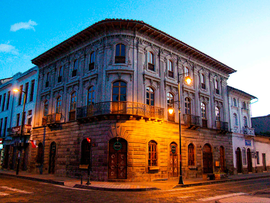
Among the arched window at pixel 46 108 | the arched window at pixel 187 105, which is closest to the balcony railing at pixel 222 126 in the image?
the arched window at pixel 187 105

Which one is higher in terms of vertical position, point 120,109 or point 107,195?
point 120,109

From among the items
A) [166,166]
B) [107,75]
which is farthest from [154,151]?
[107,75]

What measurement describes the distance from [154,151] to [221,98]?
14519mm

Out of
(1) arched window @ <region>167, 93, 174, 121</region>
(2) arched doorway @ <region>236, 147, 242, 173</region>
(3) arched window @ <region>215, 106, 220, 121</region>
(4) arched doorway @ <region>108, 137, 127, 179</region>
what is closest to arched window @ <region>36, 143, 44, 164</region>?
(4) arched doorway @ <region>108, 137, 127, 179</region>

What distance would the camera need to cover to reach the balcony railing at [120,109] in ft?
62.2

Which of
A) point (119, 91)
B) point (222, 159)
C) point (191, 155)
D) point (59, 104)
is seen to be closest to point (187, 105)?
point (191, 155)

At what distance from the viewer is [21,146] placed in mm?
28422

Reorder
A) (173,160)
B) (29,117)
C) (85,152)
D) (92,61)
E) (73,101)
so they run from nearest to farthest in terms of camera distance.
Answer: (85,152) < (173,160) < (92,61) < (73,101) < (29,117)

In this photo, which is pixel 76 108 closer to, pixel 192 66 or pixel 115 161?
pixel 115 161

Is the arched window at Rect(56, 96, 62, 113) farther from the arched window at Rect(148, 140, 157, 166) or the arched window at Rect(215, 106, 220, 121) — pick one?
the arched window at Rect(215, 106, 220, 121)

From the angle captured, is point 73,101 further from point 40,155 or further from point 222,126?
point 222,126

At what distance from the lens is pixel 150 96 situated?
2138 cm

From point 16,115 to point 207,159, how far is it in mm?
25715

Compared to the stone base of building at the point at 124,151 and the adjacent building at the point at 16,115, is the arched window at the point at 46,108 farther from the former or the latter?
the adjacent building at the point at 16,115
